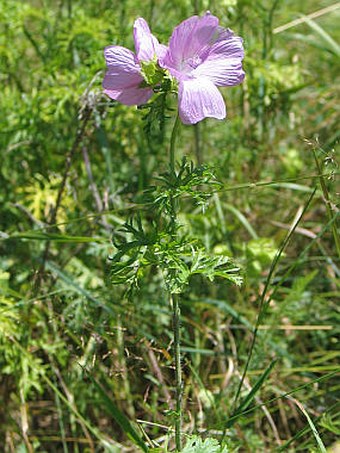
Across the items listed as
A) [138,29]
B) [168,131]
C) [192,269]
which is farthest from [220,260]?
[168,131]

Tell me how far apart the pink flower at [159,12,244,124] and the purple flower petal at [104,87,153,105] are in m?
0.07

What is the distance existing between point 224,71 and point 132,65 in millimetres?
160

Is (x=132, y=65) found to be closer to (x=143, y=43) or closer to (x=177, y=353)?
(x=143, y=43)

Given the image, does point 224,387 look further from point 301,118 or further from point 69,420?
point 301,118

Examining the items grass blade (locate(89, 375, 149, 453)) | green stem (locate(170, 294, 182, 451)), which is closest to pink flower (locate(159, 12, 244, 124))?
green stem (locate(170, 294, 182, 451))

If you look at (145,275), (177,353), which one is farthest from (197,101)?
(145,275)

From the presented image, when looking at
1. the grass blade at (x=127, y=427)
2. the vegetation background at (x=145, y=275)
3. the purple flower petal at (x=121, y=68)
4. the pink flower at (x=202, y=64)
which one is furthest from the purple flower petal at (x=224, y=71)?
the grass blade at (x=127, y=427)

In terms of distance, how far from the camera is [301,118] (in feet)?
8.82

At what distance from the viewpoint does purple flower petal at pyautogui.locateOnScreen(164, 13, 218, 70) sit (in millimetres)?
1256

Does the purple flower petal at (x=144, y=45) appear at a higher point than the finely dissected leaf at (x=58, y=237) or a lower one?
higher

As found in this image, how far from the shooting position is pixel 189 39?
127 centimetres

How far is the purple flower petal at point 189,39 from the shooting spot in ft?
4.12

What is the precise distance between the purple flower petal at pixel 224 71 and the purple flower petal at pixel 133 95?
0.32 ft

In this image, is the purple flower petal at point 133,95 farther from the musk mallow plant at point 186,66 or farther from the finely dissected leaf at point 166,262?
the finely dissected leaf at point 166,262
